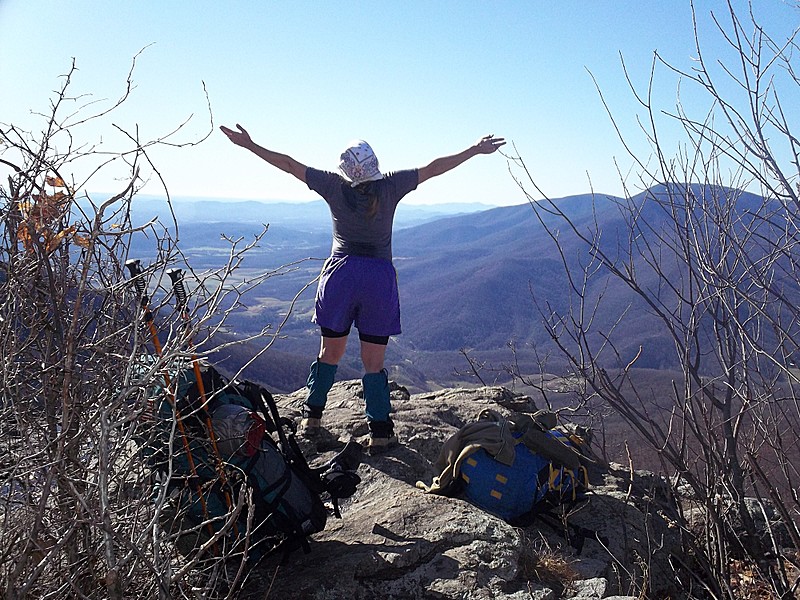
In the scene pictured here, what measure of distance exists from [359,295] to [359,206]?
0.55 meters

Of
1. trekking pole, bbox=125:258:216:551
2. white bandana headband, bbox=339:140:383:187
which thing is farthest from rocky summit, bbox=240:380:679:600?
white bandana headband, bbox=339:140:383:187

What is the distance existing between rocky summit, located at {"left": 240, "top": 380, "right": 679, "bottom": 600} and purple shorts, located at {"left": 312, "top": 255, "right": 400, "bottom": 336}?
91 centimetres

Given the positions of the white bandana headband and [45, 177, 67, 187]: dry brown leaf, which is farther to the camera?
the white bandana headband

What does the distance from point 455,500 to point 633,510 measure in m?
1.25

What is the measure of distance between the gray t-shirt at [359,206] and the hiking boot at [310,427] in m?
1.25

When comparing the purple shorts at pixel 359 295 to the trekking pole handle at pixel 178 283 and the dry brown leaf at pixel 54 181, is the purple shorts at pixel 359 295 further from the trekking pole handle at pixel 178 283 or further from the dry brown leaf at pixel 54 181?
the dry brown leaf at pixel 54 181

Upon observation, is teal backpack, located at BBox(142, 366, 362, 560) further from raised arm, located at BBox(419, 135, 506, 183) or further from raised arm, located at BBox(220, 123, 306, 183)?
raised arm, located at BBox(419, 135, 506, 183)

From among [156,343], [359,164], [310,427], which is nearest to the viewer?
[156,343]

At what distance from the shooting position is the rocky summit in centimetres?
279

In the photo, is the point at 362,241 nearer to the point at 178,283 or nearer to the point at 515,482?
the point at 178,283

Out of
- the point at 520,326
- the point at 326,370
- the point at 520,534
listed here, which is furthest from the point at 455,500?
the point at 520,326

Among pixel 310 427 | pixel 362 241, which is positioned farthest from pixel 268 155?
pixel 310 427

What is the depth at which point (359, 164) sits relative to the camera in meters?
3.85

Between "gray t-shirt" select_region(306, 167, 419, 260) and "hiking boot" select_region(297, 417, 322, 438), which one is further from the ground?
"gray t-shirt" select_region(306, 167, 419, 260)
